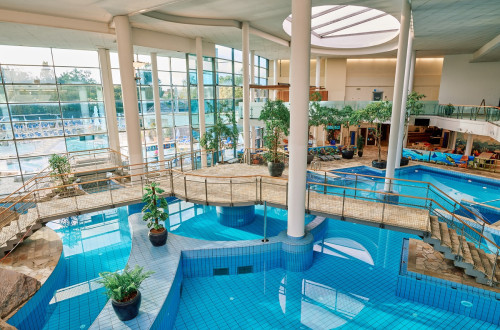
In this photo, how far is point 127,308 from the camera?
4957 millimetres

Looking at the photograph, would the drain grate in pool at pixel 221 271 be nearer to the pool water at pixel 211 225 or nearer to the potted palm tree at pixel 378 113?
the pool water at pixel 211 225

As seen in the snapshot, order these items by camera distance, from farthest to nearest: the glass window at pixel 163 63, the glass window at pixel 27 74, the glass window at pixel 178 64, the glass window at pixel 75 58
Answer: the glass window at pixel 178 64 → the glass window at pixel 163 63 → the glass window at pixel 75 58 → the glass window at pixel 27 74

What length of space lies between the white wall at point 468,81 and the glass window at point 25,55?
77.9 feet

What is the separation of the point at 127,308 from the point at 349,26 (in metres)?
16.7

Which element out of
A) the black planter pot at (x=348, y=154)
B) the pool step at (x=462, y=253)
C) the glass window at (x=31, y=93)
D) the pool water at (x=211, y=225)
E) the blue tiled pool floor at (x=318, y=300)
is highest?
the glass window at (x=31, y=93)

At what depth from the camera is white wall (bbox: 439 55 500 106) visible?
61.3ft

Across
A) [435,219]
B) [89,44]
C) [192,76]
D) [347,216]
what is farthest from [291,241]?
[89,44]

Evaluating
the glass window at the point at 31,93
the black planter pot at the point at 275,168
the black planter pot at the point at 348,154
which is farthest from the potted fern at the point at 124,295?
the black planter pot at the point at 348,154

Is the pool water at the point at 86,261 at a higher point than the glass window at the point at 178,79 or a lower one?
lower

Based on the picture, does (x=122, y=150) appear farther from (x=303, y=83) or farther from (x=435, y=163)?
(x=435, y=163)

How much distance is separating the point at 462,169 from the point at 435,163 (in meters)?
1.47

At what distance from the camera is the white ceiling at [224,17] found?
9.30 metres

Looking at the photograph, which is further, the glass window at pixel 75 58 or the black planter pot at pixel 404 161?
the black planter pot at pixel 404 161

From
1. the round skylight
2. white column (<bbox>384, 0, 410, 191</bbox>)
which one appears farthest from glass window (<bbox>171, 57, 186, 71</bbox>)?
white column (<bbox>384, 0, 410, 191</bbox>)
